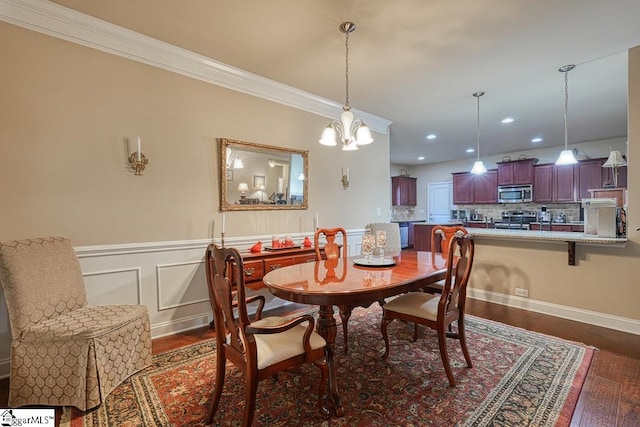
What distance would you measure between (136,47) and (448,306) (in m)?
3.26

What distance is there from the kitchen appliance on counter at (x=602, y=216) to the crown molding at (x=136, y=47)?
3334 mm

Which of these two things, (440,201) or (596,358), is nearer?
(596,358)

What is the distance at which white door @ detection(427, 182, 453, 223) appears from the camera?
8828mm

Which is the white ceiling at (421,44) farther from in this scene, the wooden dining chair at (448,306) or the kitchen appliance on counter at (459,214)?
the kitchen appliance on counter at (459,214)

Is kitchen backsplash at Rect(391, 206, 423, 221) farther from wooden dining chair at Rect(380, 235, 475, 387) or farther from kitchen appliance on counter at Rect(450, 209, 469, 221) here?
wooden dining chair at Rect(380, 235, 475, 387)

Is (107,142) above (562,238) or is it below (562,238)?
above

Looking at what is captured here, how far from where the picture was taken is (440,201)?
904cm

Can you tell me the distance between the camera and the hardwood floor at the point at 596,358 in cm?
169

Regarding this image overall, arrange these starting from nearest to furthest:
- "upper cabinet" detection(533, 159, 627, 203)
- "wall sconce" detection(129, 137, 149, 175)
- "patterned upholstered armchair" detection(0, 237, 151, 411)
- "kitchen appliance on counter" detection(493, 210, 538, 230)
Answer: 1. "patterned upholstered armchair" detection(0, 237, 151, 411)
2. "wall sconce" detection(129, 137, 149, 175)
3. "upper cabinet" detection(533, 159, 627, 203)
4. "kitchen appliance on counter" detection(493, 210, 538, 230)

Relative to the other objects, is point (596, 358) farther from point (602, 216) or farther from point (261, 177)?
point (261, 177)

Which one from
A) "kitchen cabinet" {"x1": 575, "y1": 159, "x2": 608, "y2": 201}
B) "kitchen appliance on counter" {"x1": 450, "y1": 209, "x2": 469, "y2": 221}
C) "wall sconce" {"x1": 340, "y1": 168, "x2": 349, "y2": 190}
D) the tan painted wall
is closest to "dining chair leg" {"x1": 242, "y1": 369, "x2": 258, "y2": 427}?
the tan painted wall

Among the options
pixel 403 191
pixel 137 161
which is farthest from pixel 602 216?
pixel 403 191

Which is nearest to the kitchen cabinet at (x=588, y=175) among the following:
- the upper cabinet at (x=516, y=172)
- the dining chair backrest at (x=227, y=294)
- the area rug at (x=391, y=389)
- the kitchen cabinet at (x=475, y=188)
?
the upper cabinet at (x=516, y=172)

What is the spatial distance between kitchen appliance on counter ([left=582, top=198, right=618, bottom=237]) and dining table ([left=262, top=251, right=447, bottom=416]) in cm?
196
